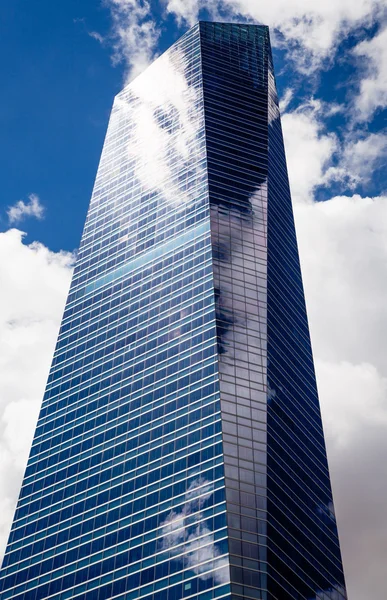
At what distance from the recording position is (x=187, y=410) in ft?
407

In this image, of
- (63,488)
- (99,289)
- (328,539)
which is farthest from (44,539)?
(99,289)

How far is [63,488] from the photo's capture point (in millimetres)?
132000

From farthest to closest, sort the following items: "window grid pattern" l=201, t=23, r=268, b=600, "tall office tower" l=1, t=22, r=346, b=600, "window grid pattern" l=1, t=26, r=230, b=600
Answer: "window grid pattern" l=1, t=26, r=230, b=600, "tall office tower" l=1, t=22, r=346, b=600, "window grid pattern" l=201, t=23, r=268, b=600

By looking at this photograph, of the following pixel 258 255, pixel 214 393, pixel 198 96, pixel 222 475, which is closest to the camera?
pixel 222 475

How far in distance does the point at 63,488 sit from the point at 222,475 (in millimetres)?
31633

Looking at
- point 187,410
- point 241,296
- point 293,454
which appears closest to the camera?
point 187,410

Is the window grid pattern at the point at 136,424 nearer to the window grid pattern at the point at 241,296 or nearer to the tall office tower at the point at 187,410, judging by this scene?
the tall office tower at the point at 187,410

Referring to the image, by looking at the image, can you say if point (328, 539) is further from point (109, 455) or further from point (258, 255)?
point (258, 255)

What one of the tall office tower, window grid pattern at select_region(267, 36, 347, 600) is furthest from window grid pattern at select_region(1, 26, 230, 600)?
window grid pattern at select_region(267, 36, 347, 600)

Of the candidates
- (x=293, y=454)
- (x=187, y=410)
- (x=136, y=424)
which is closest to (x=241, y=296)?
(x=187, y=410)

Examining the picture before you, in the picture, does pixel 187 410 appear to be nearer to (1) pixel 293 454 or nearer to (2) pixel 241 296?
(1) pixel 293 454

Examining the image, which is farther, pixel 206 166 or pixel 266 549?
pixel 206 166

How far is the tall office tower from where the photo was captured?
11050 cm

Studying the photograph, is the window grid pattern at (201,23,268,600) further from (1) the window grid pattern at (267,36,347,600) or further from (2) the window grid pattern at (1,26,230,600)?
(1) the window grid pattern at (267,36,347,600)
